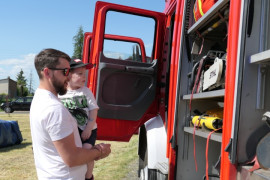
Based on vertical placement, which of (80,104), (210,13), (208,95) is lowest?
(80,104)

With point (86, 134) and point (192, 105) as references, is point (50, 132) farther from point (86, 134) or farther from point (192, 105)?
point (192, 105)

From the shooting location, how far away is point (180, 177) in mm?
2512

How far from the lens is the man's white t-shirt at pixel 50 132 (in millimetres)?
1640

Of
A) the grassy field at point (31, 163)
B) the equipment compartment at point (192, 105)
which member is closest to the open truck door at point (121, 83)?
the equipment compartment at point (192, 105)

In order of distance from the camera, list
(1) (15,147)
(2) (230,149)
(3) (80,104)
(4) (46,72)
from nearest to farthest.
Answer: (2) (230,149)
(4) (46,72)
(3) (80,104)
(1) (15,147)

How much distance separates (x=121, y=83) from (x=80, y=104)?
72 centimetres

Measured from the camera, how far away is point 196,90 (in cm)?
239

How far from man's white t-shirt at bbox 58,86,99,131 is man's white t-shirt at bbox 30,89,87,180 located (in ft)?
3.21

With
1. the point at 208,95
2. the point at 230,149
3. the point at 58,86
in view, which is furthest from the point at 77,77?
the point at 230,149

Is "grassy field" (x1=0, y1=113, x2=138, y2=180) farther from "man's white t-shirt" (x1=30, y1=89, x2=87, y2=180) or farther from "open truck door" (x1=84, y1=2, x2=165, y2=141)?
"man's white t-shirt" (x1=30, y1=89, x2=87, y2=180)

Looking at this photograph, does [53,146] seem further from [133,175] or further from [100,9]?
[133,175]

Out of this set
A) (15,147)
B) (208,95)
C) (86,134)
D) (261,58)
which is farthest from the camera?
(15,147)

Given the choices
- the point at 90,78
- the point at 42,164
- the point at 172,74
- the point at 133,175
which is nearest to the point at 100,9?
the point at 90,78

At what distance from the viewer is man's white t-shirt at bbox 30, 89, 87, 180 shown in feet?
5.38
